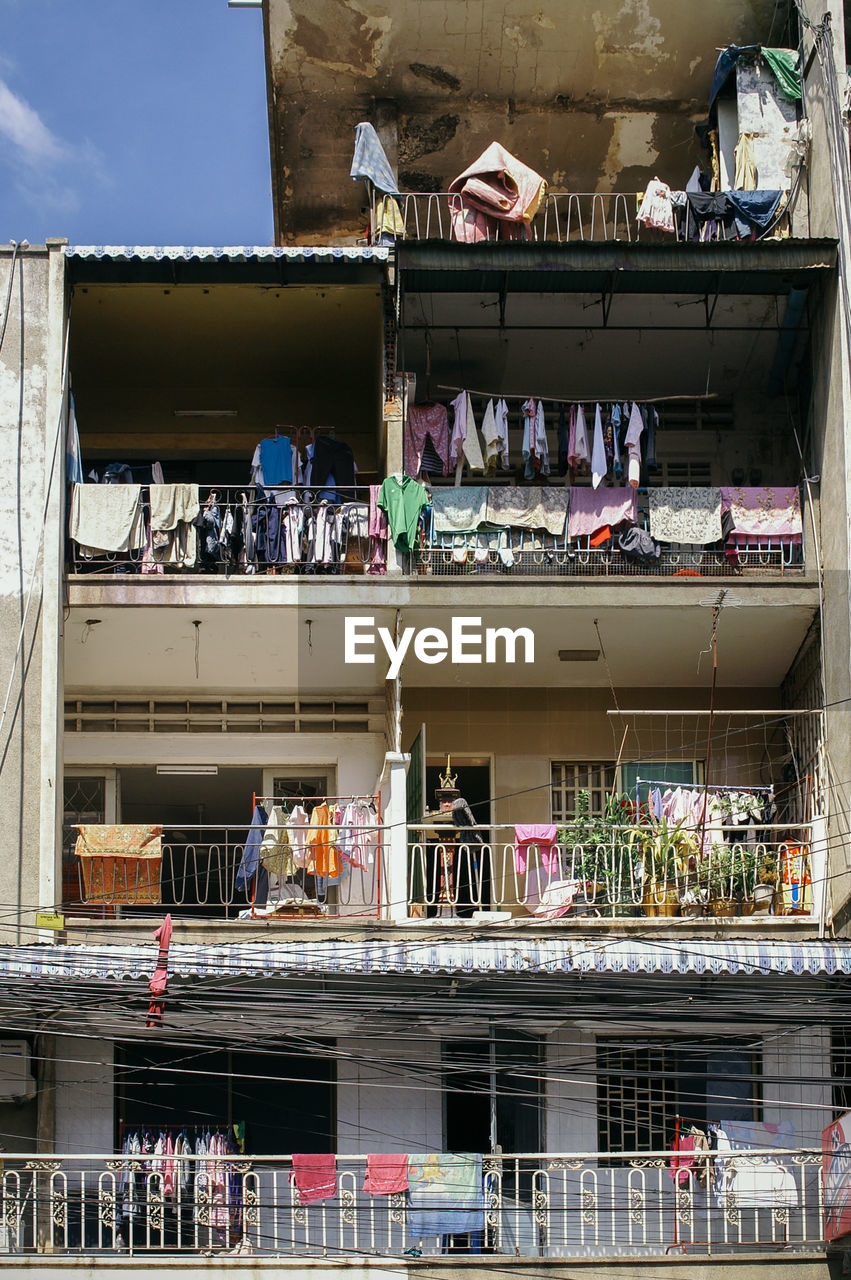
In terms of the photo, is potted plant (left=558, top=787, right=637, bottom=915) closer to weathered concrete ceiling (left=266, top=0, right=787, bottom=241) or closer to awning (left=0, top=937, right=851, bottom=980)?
awning (left=0, top=937, right=851, bottom=980)

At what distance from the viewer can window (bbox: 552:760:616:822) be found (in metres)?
19.6

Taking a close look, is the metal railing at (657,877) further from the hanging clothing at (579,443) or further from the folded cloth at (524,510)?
the hanging clothing at (579,443)

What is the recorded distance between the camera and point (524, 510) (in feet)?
60.6

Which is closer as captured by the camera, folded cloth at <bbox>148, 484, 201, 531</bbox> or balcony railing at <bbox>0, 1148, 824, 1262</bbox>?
balcony railing at <bbox>0, 1148, 824, 1262</bbox>

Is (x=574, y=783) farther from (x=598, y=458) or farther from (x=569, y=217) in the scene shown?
(x=569, y=217)

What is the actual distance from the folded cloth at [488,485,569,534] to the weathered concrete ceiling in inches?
207

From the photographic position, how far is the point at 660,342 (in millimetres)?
20062

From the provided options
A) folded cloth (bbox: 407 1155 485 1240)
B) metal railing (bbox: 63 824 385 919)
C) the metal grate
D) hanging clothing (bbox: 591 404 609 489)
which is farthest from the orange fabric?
hanging clothing (bbox: 591 404 609 489)

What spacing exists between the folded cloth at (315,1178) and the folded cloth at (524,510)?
672 cm

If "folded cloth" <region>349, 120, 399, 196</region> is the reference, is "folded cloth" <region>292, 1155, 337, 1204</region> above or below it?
below

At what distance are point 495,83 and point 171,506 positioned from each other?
22.7ft

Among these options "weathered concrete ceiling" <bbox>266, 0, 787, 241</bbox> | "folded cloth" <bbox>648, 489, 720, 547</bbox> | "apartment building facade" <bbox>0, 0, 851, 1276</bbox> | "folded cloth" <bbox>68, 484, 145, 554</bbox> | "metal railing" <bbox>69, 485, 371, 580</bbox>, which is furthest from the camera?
"weathered concrete ceiling" <bbox>266, 0, 787, 241</bbox>

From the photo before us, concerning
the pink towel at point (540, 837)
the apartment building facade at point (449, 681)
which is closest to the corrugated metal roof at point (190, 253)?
the apartment building facade at point (449, 681)

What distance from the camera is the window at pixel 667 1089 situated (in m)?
16.9
